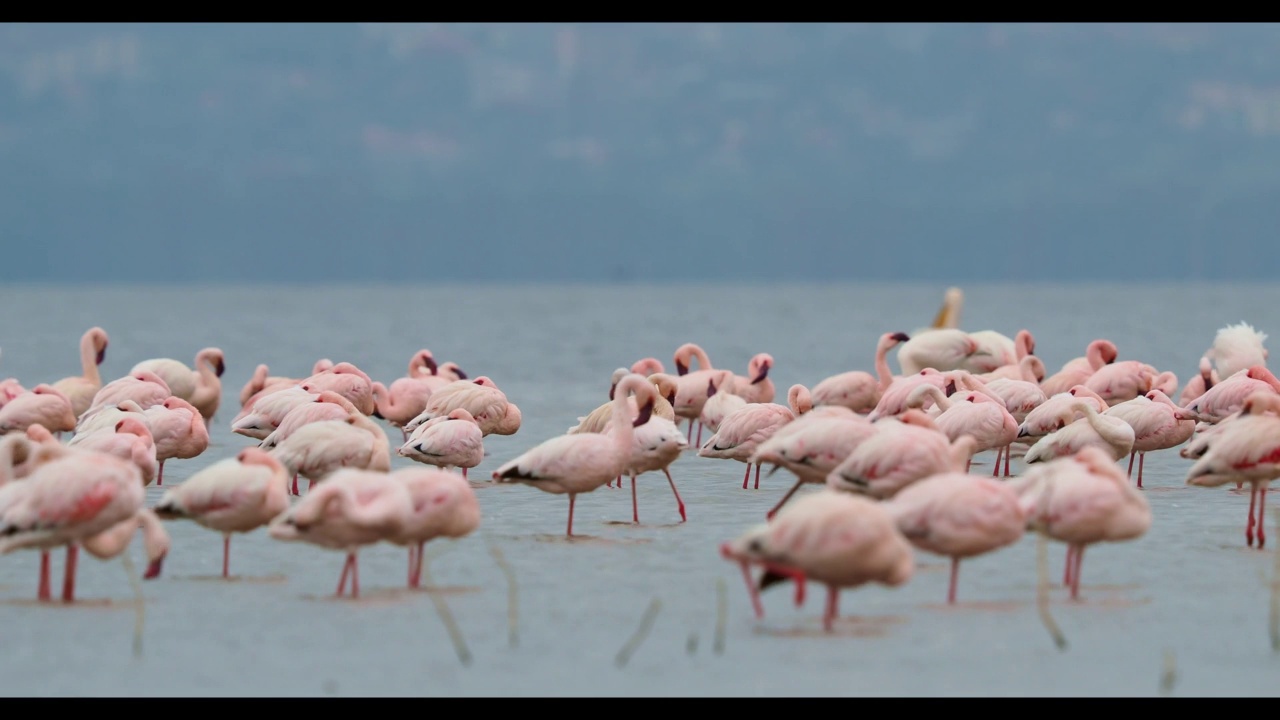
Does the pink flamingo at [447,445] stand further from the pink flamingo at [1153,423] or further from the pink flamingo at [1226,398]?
the pink flamingo at [1226,398]

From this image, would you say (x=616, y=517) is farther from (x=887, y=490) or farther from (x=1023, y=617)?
(x=1023, y=617)

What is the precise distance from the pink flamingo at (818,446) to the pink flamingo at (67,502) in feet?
11.9

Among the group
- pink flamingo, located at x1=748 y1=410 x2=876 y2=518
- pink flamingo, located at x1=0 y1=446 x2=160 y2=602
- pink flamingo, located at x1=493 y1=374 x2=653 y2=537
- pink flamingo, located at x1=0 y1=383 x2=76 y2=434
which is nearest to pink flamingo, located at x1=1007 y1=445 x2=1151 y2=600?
pink flamingo, located at x1=748 y1=410 x2=876 y2=518

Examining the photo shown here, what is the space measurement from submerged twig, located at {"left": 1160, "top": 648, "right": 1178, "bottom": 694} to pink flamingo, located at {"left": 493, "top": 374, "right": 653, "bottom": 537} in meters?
3.94

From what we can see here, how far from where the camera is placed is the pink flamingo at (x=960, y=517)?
7.96 metres

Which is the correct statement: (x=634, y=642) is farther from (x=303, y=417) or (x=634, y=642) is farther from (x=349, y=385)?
(x=349, y=385)

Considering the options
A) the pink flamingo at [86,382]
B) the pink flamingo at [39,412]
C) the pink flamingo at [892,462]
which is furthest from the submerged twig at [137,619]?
the pink flamingo at [86,382]

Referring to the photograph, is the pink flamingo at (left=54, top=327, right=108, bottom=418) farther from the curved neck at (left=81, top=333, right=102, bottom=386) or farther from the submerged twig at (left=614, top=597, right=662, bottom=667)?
the submerged twig at (left=614, top=597, right=662, bottom=667)

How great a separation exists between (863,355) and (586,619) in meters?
32.2

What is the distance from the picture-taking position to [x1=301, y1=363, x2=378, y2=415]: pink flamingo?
49.5ft

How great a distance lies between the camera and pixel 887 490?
30.0 ft

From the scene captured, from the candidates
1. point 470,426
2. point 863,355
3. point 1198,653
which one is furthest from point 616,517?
point 863,355

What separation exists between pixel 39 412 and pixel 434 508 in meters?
6.15

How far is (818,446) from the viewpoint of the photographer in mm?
10039
